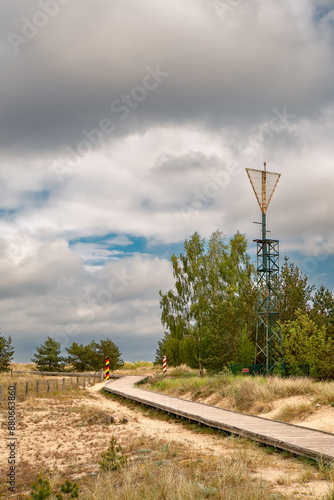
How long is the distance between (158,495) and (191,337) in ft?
110

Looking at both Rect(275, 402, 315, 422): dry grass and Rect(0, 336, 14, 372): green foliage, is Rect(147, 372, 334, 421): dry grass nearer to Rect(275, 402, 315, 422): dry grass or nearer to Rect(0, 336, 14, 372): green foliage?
Rect(275, 402, 315, 422): dry grass

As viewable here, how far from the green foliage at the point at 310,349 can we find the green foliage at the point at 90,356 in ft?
106

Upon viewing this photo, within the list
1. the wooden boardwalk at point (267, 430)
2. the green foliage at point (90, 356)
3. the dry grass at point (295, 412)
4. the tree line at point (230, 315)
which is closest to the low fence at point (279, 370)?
the tree line at point (230, 315)

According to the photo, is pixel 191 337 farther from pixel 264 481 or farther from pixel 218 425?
pixel 264 481

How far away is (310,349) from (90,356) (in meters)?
35.1

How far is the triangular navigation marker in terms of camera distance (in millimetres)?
26312

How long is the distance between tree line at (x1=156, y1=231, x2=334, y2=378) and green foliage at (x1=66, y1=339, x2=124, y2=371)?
6513mm

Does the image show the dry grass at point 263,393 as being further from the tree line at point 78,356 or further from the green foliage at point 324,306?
the tree line at point 78,356

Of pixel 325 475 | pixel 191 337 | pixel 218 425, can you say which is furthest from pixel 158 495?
pixel 191 337

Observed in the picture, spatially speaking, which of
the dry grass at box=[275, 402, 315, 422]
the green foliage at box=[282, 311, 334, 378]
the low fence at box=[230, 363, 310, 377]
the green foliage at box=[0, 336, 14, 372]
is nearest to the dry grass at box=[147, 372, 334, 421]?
the dry grass at box=[275, 402, 315, 422]

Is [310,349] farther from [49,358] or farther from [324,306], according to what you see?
[49,358]

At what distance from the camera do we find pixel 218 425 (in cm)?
1354

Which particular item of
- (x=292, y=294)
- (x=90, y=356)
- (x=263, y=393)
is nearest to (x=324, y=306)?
(x=292, y=294)

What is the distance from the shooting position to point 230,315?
32.6m
